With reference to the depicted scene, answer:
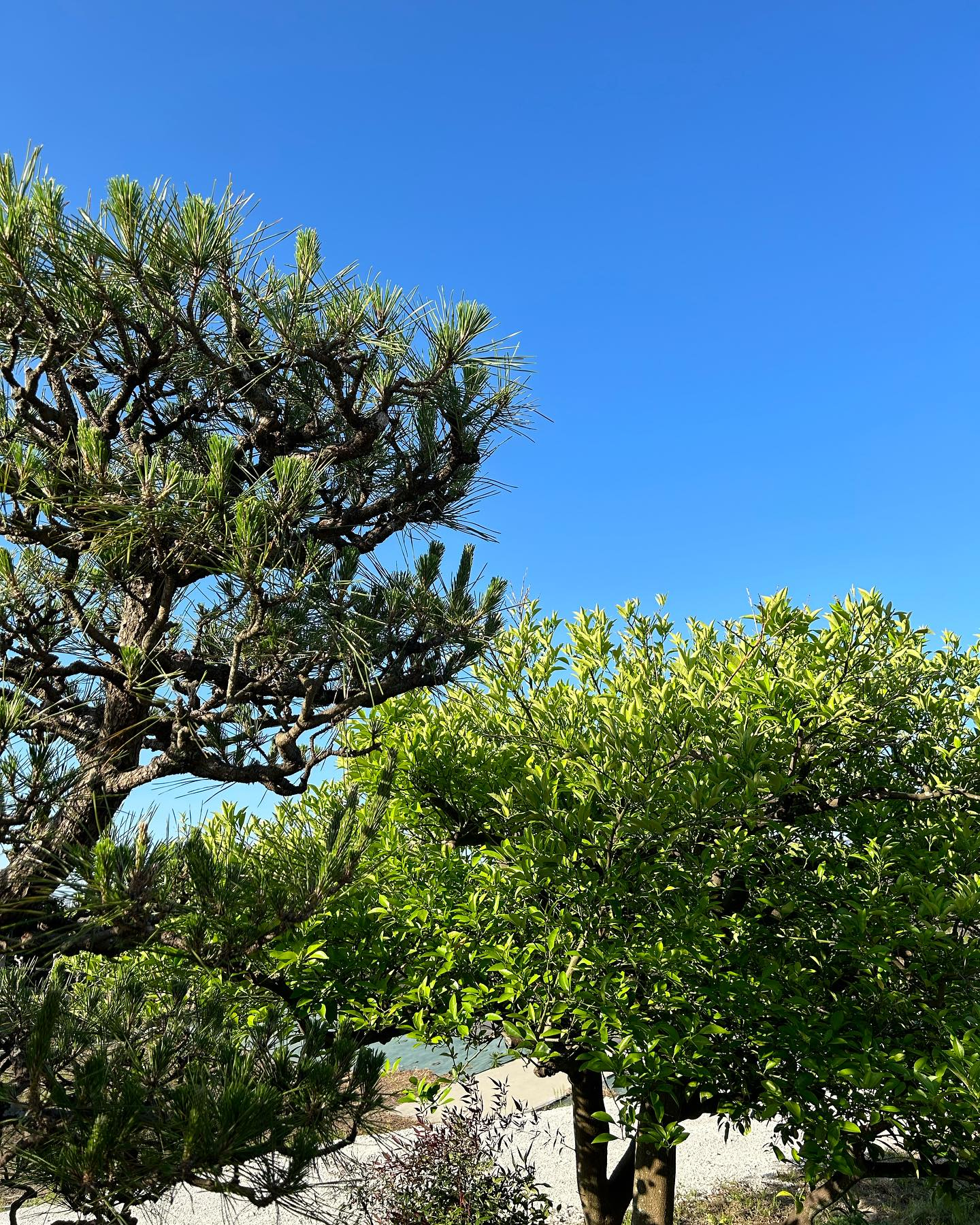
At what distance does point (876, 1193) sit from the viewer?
28.8 ft

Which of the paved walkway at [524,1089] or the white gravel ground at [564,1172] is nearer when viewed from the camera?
the white gravel ground at [564,1172]

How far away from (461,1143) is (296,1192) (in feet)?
8.93

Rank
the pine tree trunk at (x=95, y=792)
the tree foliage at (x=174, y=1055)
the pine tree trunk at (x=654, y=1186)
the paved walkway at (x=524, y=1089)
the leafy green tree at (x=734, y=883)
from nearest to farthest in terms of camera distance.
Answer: the tree foliage at (x=174, y=1055) < the pine tree trunk at (x=95, y=792) < the leafy green tree at (x=734, y=883) < the pine tree trunk at (x=654, y=1186) < the paved walkway at (x=524, y=1089)

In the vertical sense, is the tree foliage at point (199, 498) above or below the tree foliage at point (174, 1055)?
above

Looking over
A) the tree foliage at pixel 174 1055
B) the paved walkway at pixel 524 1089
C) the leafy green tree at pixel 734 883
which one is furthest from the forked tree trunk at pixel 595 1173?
the paved walkway at pixel 524 1089

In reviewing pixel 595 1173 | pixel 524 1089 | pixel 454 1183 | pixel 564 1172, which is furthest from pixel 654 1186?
pixel 524 1089

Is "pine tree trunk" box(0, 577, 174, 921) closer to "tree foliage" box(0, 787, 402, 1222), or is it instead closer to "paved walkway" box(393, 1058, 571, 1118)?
"tree foliage" box(0, 787, 402, 1222)

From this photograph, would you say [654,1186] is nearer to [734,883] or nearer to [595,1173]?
[595,1173]

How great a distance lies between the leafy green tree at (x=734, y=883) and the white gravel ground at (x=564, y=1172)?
3854 millimetres

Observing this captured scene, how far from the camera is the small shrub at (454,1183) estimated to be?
587 centimetres

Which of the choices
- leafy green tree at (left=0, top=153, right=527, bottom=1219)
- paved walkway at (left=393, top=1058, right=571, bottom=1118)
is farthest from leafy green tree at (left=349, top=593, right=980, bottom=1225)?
paved walkway at (left=393, top=1058, right=571, bottom=1118)

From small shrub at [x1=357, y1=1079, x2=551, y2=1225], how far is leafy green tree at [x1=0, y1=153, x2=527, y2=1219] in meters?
2.18

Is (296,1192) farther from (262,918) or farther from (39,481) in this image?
(39,481)

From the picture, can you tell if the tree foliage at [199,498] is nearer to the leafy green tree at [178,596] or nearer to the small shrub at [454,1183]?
the leafy green tree at [178,596]
